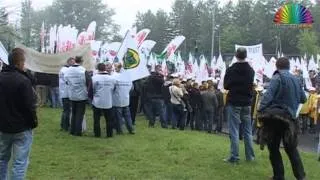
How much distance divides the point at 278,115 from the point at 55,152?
4.72 metres

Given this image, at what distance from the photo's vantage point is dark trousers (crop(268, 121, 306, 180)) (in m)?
8.71

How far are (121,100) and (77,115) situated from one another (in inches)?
58.2

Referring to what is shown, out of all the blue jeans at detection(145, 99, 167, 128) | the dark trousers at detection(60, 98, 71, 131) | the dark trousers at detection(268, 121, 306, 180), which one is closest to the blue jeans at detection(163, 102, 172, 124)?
the blue jeans at detection(145, 99, 167, 128)

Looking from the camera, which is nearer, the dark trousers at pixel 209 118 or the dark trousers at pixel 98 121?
the dark trousers at pixel 98 121

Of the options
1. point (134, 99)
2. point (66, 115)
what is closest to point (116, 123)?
point (66, 115)

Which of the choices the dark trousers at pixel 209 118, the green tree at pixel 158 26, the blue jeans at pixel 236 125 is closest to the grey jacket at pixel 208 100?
the dark trousers at pixel 209 118

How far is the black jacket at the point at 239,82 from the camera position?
9.95 meters

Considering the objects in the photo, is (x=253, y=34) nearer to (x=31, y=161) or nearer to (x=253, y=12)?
(x=253, y=12)

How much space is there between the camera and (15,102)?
718 cm

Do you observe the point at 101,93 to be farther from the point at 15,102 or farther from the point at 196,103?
the point at 15,102

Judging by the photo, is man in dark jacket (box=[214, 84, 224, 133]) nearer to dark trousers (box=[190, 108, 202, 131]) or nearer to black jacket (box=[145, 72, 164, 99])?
dark trousers (box=[190, 108, 202, 131])

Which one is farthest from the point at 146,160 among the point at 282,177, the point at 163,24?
the point at 163,24

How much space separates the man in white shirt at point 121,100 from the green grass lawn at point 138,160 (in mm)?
714

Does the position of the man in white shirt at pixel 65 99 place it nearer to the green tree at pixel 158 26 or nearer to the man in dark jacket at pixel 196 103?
the man in dark jacket at pixel 196 103
